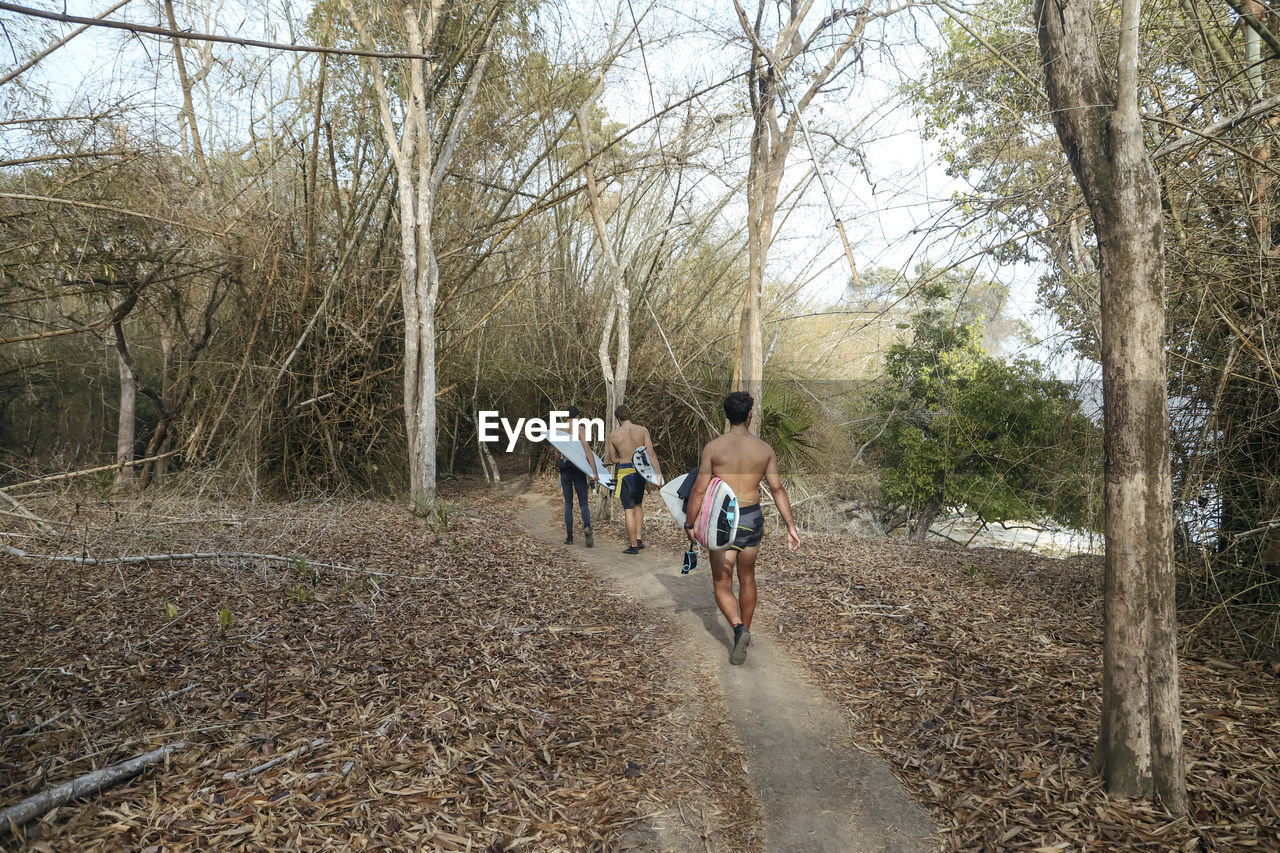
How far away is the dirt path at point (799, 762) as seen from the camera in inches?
106

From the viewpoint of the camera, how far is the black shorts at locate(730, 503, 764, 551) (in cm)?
417

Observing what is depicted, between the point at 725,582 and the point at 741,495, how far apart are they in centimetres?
57

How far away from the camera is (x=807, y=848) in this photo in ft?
8.60

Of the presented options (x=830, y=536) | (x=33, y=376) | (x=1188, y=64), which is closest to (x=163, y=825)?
(x=1188, y=64)

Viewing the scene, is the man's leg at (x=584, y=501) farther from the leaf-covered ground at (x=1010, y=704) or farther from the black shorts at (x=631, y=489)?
the leaf-covered ground at (x=1010, y=704)

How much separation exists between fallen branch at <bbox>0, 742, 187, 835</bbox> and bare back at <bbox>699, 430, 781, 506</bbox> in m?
2.91

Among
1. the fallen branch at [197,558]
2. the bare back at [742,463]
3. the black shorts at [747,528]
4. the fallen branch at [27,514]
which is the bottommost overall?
the fallen branch at [197,558]

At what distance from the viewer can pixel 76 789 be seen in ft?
7.91

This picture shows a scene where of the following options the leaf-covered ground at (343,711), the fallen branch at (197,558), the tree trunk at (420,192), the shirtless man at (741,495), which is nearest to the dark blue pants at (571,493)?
the tree trunk at (420,192)

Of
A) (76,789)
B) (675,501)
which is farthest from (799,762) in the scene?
(76,789)

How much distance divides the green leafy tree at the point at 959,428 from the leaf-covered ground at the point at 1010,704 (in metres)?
4.62

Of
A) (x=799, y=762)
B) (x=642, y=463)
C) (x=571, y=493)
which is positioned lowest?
(x=799, y=762)

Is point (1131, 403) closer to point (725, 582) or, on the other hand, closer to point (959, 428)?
point (725, 582)

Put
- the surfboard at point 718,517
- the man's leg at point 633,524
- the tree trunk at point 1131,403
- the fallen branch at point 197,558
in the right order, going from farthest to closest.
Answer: the man's leg at point 633,524 → the fallen branch at point 197,558 → the surfboard at point 718,517 → the tree trunk at point 1131,403
